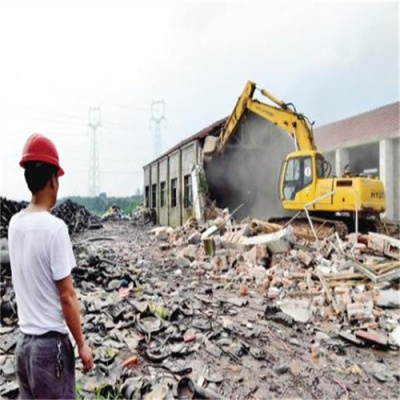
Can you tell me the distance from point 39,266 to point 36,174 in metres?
0.50

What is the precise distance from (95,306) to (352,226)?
7654 millimetres

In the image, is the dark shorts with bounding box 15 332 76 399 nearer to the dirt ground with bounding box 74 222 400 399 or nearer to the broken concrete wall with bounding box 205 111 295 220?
the dirt ground with bounding box 74 222 400 399

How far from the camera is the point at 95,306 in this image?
15.7ft

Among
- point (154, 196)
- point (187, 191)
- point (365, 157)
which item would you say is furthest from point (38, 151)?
point (154, 196)

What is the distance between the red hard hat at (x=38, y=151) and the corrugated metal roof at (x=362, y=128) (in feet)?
52.0

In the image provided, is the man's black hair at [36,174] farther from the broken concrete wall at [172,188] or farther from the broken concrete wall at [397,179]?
the broken concrete wall at [397,179]

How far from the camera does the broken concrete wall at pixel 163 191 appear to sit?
1983 cm

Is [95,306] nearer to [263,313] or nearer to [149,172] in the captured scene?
[263,313]

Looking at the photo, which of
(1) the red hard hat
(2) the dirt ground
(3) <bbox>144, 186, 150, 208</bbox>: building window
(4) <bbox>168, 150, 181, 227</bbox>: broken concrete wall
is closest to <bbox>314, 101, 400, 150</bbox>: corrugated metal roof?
(4) <bbox>168, 150, 181, 227</bbox>: broken concrete wall

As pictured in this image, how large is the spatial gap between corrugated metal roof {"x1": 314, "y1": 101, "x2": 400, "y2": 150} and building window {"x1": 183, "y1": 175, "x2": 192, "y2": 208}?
25.5 ft

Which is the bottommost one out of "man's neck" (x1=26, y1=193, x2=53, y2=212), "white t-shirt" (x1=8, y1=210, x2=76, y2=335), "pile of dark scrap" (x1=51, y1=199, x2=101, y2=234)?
"pile of dark scrap" (x1=51, y1=199, x2=101, y2=234)

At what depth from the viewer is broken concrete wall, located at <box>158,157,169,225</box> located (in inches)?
781

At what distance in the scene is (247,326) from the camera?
4.37 m

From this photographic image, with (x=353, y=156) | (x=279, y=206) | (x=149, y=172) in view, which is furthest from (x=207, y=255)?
(x=149, y=172)
